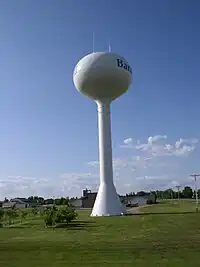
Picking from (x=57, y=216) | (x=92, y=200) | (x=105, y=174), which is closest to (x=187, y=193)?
(x=92, y=200)

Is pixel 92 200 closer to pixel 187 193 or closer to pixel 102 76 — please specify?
pixel 102 76

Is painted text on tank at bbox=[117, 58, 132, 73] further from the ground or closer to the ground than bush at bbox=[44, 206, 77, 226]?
further from the ground

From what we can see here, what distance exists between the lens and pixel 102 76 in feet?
127

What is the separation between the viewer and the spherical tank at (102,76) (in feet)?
128

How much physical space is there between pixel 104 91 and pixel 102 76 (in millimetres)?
1827

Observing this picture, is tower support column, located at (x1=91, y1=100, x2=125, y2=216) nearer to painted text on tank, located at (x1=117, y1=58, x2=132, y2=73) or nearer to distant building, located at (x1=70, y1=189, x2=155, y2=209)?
painted text on tank, located at (x1=117, y1=58, x2=132, y2=73)

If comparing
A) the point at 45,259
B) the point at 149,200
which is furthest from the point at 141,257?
the point at 149,200

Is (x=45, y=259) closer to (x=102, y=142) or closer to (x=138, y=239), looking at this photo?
(x=138, y=239)

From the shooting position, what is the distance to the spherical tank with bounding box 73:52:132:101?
3891 centimetres

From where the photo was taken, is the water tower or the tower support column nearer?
the tower support column

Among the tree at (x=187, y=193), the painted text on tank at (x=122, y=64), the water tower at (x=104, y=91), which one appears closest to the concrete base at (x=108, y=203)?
the water tower at (x=104, y=91)

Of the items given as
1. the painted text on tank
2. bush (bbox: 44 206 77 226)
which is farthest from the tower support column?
bush (bbox: 44 206 77 226)

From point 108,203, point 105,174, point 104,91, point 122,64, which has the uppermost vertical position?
point 122,64

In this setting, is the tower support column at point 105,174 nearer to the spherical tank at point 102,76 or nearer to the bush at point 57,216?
the spherical tank at point 102,76
